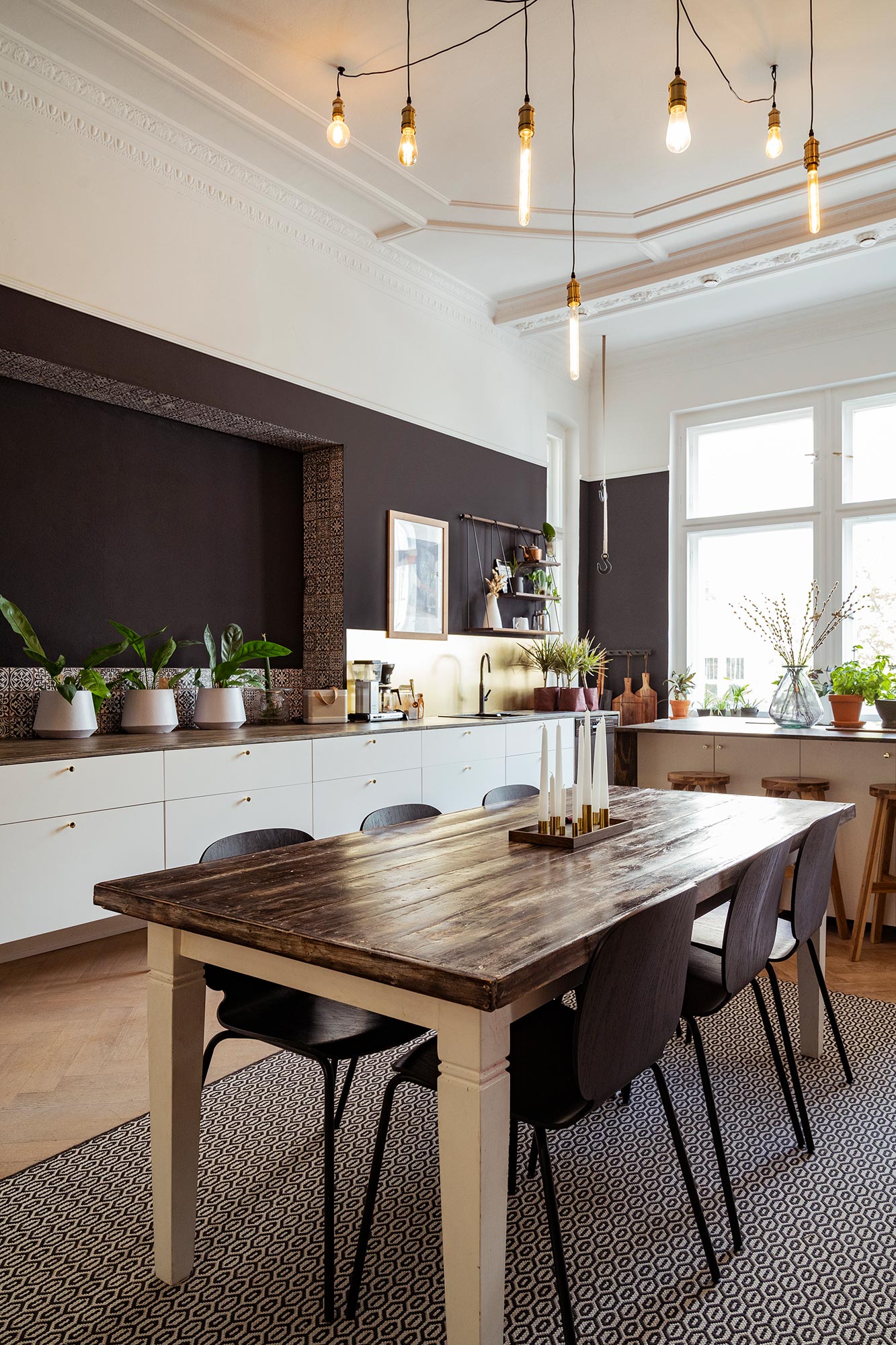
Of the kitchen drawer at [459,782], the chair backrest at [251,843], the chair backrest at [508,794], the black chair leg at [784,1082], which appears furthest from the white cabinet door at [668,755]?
the chair backrest at [251,843]

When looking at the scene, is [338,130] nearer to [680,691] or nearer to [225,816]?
[225,816]

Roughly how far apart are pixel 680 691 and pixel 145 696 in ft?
14.6

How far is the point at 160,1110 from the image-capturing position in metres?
1.83

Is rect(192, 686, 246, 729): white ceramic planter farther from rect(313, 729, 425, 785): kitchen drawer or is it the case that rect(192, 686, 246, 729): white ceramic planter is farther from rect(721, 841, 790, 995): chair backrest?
rect(721, 841, 790, 995): chair backrest

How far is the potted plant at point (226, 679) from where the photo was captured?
4.48m

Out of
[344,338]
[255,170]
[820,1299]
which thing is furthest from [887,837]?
[255,170]

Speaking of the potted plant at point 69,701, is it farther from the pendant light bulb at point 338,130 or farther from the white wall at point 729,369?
the white wall at point 729,369

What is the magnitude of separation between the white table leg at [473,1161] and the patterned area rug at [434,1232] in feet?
1.35

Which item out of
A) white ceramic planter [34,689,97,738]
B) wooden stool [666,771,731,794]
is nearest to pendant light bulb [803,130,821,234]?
wooden stool [666,771,731,794]

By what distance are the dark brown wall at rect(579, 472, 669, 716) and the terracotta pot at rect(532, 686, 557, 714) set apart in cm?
112

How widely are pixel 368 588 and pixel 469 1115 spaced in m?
4.29

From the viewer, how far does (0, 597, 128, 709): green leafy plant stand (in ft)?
12.0

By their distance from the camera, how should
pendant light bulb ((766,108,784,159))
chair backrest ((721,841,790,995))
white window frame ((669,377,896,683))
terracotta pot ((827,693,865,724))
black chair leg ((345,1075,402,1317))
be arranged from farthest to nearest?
white window frame ((669,377,896,683)) < terracotta pot ((827,693,865,724)) < pendant light bulb ((766,108,784,159)) < chair backrest ((721,841,790,995)) < black chair leg ((345,1075,402,1317))

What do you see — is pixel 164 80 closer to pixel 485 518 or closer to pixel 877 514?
pixel 485 518
